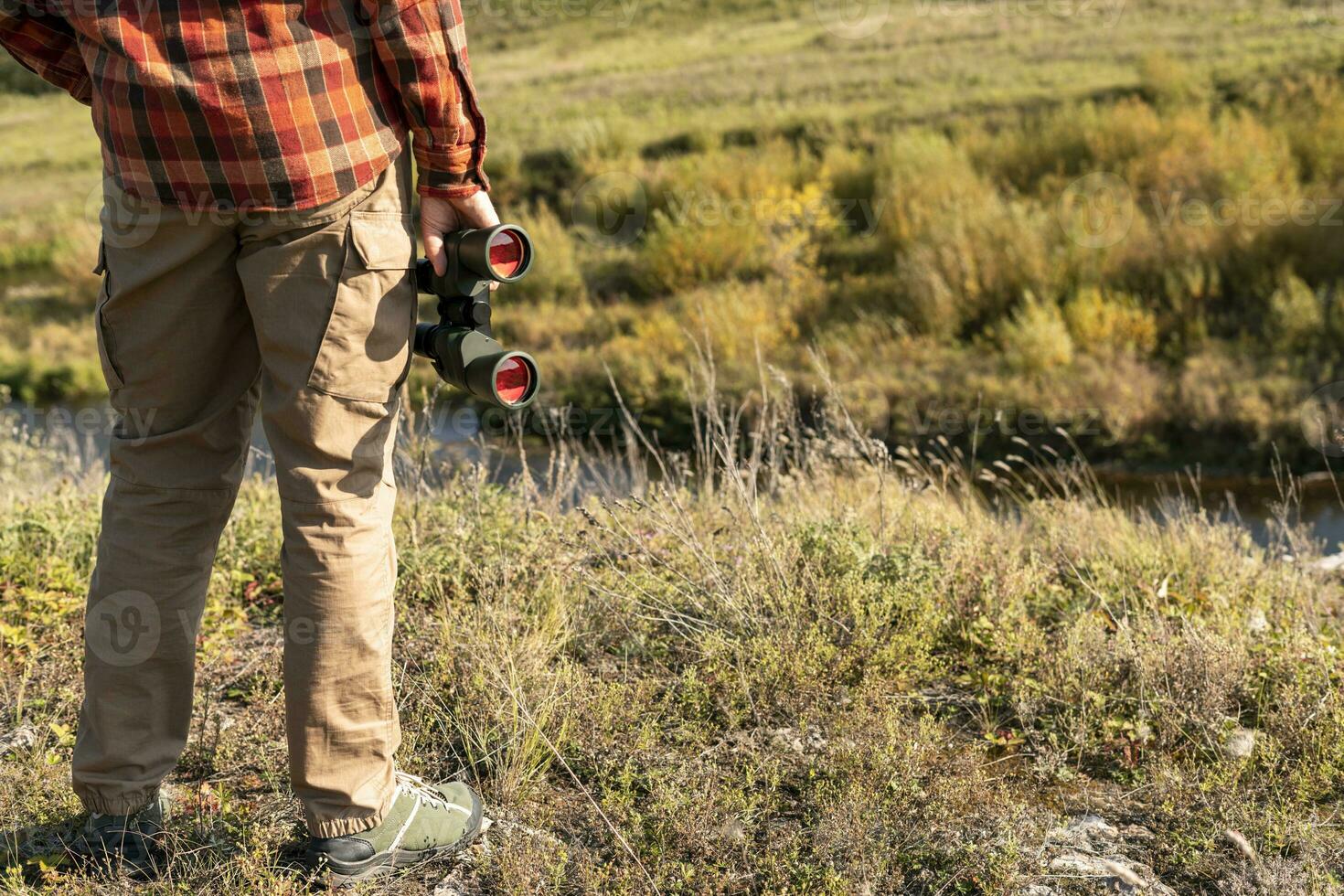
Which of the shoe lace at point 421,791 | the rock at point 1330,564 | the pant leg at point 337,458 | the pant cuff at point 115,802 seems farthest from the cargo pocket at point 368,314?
the rock at point 1330,564

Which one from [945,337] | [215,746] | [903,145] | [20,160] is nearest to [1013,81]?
[903,145]

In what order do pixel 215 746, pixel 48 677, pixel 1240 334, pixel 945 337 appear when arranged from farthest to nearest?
pixel 945 337 → pixel 1240 334 → pixel 48 677 → pixel 215 746

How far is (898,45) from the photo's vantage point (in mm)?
25938

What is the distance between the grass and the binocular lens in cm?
96

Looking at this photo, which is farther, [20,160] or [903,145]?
[20,160]

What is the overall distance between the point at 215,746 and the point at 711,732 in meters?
1.16

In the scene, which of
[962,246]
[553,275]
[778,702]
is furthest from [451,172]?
[553,275]

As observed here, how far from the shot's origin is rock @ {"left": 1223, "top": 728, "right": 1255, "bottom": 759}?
2.54 meters

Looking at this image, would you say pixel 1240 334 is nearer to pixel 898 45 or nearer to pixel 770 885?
pixel 770 885

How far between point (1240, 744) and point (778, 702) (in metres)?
1.08

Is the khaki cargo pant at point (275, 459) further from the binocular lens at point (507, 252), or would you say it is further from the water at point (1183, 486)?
the water at point (1183, 486)

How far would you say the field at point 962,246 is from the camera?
9375 millimetres

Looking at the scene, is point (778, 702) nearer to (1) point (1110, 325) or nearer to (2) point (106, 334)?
(2) point (106, 334)

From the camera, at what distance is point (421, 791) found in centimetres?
221
